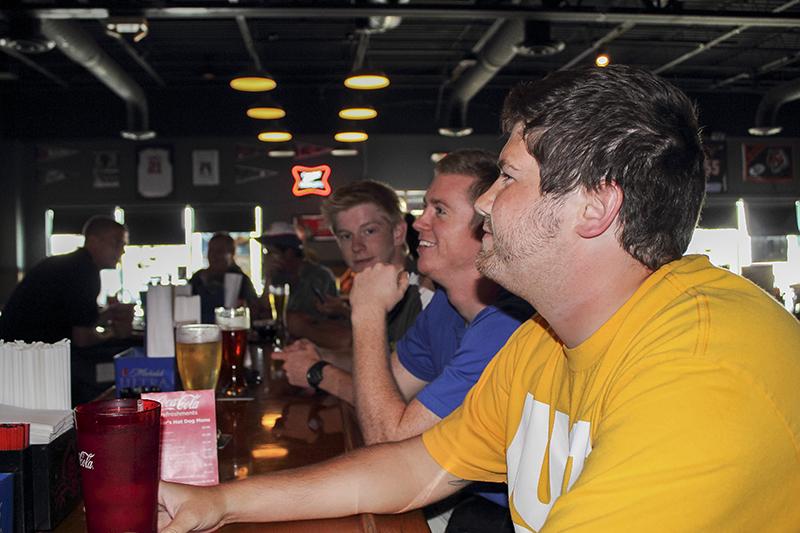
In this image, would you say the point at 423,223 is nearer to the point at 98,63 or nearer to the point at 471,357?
the point at 471,357

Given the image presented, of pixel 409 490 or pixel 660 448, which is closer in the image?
Answer: pixel 660 448

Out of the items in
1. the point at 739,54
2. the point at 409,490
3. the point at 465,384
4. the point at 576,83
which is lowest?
the point at 409,490

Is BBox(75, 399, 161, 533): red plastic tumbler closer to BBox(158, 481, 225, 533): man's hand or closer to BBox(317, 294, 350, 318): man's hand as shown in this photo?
BBox(158, 481, 225, 533): man's hand

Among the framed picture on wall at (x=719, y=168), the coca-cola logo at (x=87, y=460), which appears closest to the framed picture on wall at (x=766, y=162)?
the framed picture on wall at (x=719, y=168)

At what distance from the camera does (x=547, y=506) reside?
3.72 feet

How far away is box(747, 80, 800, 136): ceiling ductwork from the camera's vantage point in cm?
969

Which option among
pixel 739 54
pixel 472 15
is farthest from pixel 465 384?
pixel 739 54

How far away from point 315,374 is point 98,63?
7213 mm

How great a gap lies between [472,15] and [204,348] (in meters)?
4.44

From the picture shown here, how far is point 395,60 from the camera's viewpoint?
1027 cm

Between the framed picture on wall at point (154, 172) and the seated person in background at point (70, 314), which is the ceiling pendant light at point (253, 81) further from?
the framed picture on wall at point (154, 172)

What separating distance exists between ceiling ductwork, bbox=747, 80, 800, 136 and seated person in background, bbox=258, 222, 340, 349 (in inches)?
245

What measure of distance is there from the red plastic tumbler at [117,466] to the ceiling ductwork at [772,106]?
10014 millimetres

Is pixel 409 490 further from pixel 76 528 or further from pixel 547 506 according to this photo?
pixel 76 528
